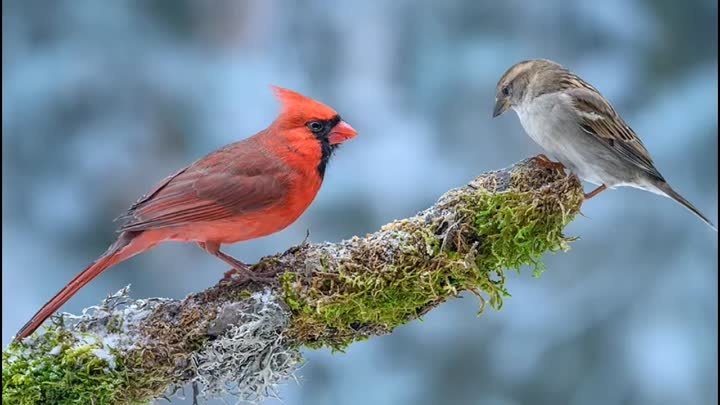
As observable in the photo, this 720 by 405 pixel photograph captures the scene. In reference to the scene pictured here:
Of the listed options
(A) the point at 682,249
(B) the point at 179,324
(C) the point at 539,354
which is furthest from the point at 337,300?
(A) the point at 682,249

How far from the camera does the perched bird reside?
2.10 metres

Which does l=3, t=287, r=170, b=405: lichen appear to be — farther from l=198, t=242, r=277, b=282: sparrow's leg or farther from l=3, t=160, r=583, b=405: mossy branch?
l=198, t=242, r=277, b=282: sparrow's leg

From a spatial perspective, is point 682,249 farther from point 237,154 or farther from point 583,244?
point 237,154

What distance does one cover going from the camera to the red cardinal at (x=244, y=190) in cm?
196

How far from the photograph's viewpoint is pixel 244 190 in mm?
1986

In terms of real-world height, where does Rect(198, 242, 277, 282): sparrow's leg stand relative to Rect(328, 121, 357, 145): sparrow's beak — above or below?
below

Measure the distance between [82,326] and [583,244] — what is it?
6.99 ft

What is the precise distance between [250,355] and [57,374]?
16.6 inches

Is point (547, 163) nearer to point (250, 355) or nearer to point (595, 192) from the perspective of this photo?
point (595, 192)

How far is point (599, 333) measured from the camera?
3.38 meters

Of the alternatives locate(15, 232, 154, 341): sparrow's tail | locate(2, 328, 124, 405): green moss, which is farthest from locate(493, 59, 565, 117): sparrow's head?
locate(2, 328, 124, 405): green moss

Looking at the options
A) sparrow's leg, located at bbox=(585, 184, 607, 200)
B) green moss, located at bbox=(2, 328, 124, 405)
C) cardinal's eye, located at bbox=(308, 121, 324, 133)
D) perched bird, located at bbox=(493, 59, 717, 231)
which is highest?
perched bird, located at bbox=(493, 59, 717, 231)

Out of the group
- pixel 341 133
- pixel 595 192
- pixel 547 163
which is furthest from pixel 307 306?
pixel 595 192

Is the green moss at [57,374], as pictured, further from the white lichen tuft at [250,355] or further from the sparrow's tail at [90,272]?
the white lichen tuft at [250,355]
